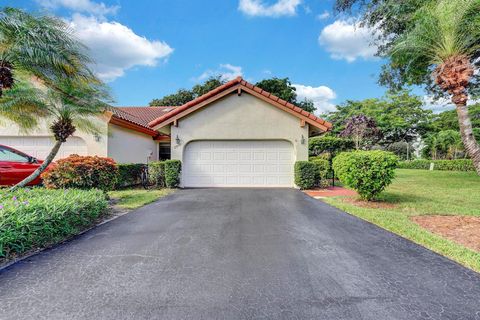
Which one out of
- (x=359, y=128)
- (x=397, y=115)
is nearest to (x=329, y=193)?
(x=359, y=128)

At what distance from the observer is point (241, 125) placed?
440 inches

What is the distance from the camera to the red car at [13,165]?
8.80m

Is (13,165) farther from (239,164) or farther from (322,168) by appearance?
(322,168)

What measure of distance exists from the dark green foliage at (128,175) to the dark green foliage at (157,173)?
2.71 feet

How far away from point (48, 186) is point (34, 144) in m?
5.80

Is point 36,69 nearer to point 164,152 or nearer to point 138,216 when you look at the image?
point 138,216

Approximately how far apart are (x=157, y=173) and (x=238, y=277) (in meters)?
8.97

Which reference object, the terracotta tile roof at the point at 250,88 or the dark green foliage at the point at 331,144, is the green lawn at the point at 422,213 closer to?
the terracotta tile roof at the point at 250,88

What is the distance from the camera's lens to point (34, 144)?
38.3ft

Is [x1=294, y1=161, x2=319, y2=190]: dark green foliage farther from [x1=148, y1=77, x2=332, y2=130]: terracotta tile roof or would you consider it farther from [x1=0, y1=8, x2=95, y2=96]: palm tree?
[x1=0, y1=8, x2=95, y2=96]: palm tree

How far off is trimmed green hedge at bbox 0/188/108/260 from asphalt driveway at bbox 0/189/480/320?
0.41m

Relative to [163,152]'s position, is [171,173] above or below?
below

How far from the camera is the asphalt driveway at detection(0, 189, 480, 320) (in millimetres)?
2287

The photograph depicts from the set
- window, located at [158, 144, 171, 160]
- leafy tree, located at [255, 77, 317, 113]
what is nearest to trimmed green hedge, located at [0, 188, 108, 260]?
window, located at [158, 144, 171, 160]
